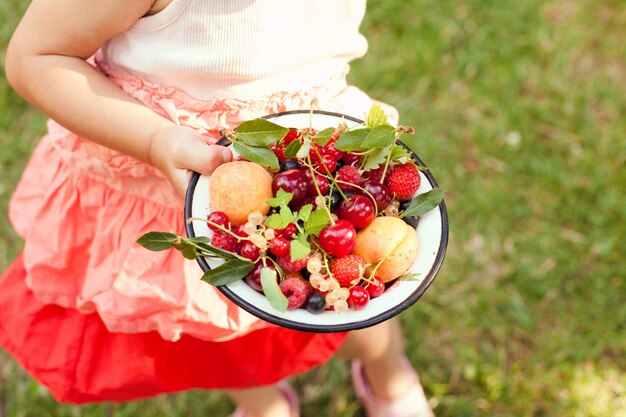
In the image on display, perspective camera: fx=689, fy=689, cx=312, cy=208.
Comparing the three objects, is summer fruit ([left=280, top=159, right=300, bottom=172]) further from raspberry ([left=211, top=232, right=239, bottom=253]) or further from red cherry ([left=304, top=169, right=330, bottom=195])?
raspberry ([left=211, top=232, right=239, bottom=253])

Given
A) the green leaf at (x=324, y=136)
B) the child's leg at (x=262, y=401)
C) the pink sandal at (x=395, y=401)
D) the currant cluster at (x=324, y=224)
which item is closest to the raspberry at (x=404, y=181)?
the currant cluster at (x=324, y=224)

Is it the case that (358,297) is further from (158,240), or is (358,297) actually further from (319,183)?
(158,240)

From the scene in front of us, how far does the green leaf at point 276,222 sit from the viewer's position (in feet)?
2.79

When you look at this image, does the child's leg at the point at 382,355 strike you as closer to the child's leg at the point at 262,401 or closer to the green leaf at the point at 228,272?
the child's leg at the point at 262,401

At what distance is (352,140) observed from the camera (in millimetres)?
904

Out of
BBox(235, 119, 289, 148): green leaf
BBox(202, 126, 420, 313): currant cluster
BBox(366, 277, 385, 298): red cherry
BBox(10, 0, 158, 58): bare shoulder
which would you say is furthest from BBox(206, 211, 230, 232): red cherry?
BBox(10, 0, 158, 58): bare shoulder

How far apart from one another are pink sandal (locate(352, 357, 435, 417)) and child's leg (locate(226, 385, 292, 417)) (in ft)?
0.64

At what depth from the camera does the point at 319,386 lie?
1667 millimetres

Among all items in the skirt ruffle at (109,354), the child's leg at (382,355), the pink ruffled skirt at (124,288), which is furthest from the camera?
the child's leg at (382,355)

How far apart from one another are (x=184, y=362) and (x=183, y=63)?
0.55 m

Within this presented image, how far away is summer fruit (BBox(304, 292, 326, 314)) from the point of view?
2.86ft

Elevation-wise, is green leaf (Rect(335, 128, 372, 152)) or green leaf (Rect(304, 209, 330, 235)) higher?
green leaf (Rect(335, 128, 372, 152))

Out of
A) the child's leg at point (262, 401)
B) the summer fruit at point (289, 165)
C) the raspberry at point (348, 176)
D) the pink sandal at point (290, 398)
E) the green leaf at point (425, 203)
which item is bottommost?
the pink sandal at point (290, 398)

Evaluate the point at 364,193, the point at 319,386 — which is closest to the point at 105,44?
the point at 364,193
